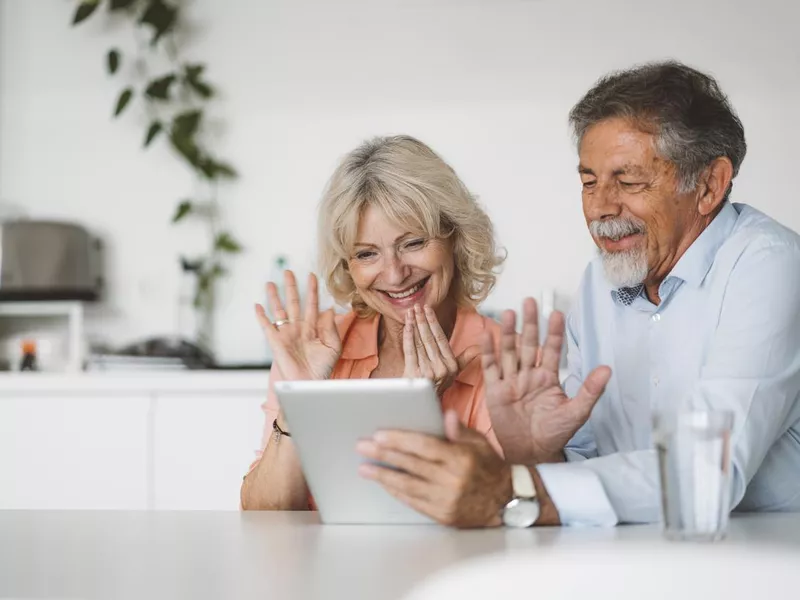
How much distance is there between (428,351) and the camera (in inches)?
70.0

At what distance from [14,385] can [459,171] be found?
5.20 feet

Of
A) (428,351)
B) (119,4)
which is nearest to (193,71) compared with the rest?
(119,4)

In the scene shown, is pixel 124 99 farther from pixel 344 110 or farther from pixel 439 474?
pixel 439 474

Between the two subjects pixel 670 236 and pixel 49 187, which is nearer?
pixel 670 236

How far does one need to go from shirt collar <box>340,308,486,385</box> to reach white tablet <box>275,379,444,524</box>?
67 cm

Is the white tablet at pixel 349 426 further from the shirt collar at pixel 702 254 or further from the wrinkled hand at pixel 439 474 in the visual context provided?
the shirt collar at pixel 702 254

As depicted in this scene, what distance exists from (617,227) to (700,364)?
0.92 ft

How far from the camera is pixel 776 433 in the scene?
1.44 metres

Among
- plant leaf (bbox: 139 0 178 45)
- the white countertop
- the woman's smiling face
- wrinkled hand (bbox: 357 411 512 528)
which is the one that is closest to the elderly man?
wrinkled hand (bbox: 357 411 512 528)

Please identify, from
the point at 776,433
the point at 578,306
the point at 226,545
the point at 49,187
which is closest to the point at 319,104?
the point at 49,187

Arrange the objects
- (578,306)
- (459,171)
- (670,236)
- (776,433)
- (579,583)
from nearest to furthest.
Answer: (579,583), (776,433), (670,236), (578,306), (459,171)

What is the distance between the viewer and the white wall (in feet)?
10.6

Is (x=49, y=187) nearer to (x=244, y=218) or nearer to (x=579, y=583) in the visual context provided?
(x=244, y=218)

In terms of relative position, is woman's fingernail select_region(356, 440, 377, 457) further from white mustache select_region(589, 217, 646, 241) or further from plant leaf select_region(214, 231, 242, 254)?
plant leaf select_region(214, 231, 242, 254)
